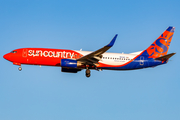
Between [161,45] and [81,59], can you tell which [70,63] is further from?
[161,45]

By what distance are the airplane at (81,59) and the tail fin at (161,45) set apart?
0.21 m

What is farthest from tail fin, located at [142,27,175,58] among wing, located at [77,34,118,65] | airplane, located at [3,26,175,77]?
wing, located at [77,34,118,65]

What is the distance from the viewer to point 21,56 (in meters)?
48.5

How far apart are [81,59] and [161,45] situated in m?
14.2

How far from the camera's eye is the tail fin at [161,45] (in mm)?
51031

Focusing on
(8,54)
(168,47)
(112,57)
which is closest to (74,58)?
(112,57)

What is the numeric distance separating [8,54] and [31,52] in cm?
409

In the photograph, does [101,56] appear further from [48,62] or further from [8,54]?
[8,54]

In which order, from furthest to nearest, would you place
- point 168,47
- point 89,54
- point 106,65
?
point 168,47, point 106,65, point 89,54

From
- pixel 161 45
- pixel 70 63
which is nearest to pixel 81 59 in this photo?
pixel 70 63

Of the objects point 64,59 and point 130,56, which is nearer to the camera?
point 64,59

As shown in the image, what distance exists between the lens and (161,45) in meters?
52.2

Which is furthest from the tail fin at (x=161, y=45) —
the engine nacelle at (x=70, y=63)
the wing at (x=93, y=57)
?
the engine nacelle at (x=70, y=63)

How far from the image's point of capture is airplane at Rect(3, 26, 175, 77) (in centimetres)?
4709
